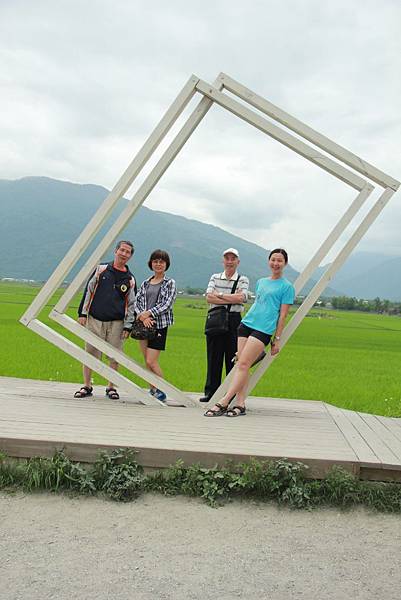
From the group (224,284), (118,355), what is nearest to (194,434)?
(118,355)

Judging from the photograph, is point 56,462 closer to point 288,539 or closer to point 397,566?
point 288,539

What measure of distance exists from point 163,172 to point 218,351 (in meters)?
2.11

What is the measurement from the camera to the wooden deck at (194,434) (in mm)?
4348

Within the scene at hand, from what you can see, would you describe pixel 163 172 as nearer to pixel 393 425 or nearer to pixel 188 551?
pixel 393 425

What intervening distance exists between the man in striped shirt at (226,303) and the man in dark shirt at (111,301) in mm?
942

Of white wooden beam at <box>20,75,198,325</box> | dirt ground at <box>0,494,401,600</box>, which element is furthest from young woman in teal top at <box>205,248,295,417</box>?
dirt ground at <box>0,494,401,600</box>

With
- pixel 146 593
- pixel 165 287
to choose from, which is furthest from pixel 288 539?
pixel 165 287

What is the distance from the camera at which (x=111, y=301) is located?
665 centimetres

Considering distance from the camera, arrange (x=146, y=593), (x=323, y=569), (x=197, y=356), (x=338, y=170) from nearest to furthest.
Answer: (x=146, y=593) < (x=323, y=569) < (x=338, y=170) < (x=197, y=356)

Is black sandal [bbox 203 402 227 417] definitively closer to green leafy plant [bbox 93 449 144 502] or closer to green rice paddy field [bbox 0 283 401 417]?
green leafy plant [bbox 93 449 144 502]

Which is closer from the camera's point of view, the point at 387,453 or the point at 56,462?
the point at 56,462

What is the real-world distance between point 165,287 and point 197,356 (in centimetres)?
879

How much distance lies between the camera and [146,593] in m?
2.91

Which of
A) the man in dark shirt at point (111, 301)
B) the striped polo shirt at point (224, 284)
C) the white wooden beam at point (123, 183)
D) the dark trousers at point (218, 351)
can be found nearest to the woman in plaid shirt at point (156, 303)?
the man in dark shirt at point (111, 301)
